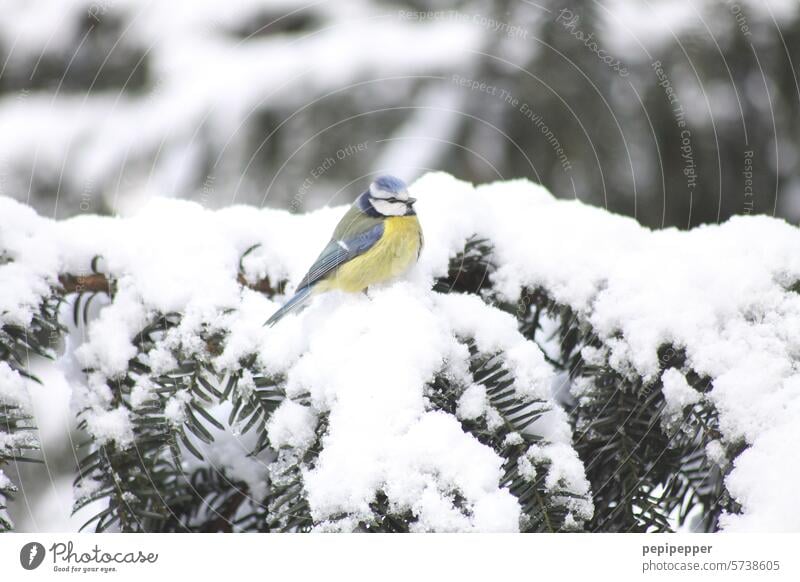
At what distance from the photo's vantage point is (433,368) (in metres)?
0.91

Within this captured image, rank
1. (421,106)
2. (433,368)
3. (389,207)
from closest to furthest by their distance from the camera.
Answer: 1. (433,368)
2. (389,207)
3. (421,106)

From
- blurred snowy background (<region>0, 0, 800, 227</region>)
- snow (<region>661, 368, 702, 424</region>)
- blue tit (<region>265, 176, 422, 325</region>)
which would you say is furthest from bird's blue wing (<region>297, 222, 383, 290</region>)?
blurred snowy background (<region>0, 0, 800, 227</region>)

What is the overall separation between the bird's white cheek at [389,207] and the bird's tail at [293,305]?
0.21 m

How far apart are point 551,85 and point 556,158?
0.75 ft

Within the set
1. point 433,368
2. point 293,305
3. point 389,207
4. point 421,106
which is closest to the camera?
point 433,368

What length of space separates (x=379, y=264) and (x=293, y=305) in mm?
156

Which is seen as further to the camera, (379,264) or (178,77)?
(178,77)

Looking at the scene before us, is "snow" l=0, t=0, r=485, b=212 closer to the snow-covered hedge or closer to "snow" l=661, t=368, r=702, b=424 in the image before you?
the snow-covered hedge

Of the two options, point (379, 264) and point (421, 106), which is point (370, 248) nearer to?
point (379, 264)

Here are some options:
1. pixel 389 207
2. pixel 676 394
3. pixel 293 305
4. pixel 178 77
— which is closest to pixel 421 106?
pixel 178 77

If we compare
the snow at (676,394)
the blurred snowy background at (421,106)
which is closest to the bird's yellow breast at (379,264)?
the snow at (676,394)

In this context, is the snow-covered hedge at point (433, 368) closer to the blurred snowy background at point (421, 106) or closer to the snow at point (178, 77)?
the blurred snowy background at point (421, 106)

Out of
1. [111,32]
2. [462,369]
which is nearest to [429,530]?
[462,369]

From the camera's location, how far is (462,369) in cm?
97
